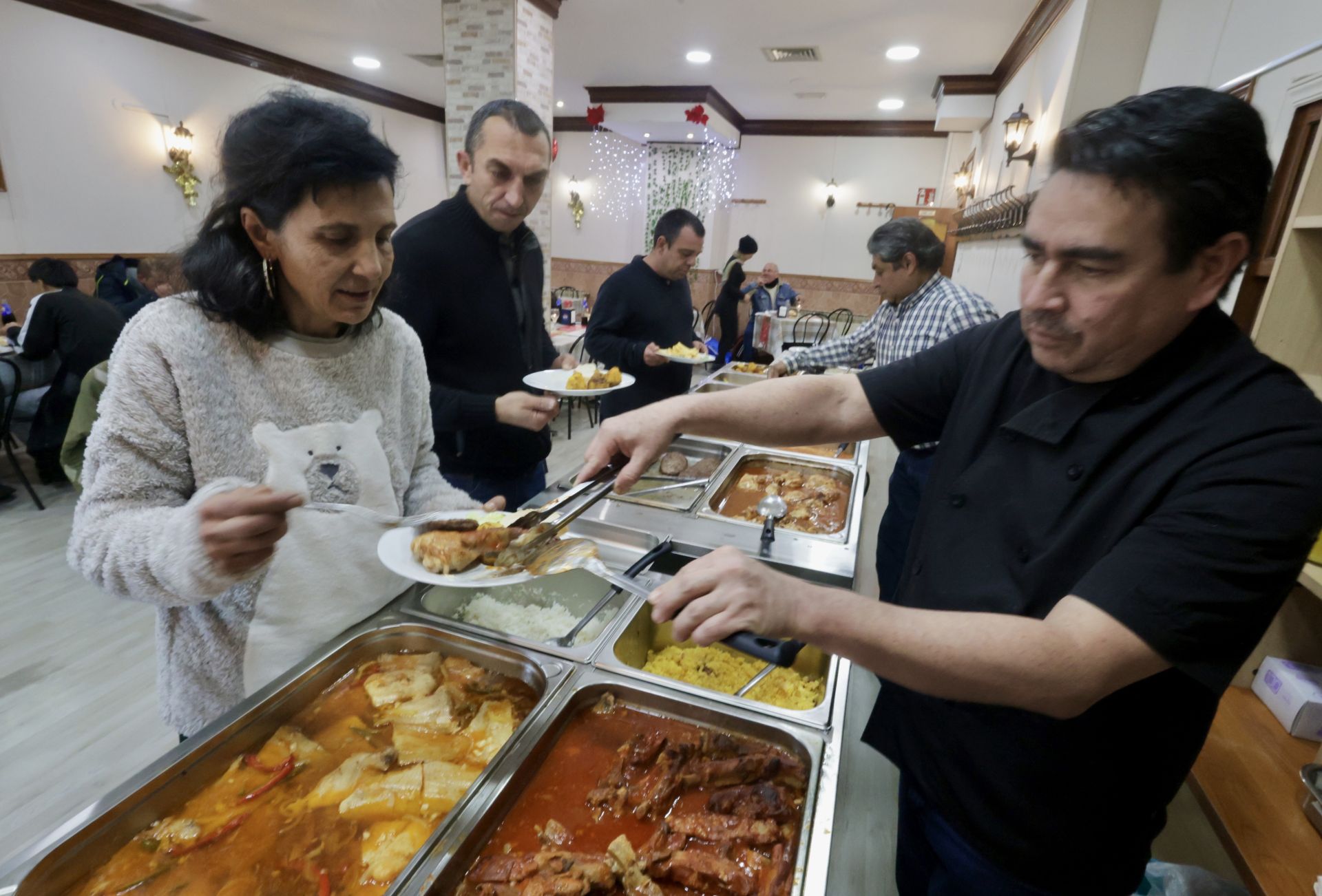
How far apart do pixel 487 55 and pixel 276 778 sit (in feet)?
18.3

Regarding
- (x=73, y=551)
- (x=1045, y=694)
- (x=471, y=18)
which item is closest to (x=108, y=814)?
(x=73, y=551)

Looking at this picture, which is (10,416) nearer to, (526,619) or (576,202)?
(526,619)

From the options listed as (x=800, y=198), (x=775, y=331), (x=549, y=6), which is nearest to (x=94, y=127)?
(x=549, y=6)

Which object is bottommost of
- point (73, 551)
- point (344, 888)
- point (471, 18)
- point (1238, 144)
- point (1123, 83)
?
point (344, 888)

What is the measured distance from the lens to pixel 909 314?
11.1 feet

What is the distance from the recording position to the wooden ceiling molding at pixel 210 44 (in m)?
6.67

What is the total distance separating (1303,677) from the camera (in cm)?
183

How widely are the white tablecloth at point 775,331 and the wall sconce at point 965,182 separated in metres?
2.67

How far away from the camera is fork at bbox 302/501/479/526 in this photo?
1266 millimetres

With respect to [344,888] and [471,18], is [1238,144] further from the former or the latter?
[471,18]

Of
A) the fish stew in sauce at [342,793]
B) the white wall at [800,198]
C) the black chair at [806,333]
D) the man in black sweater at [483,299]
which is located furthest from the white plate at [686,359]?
the white wall at [800,198]

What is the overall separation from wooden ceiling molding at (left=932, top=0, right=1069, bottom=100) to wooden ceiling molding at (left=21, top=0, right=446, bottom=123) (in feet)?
13.9

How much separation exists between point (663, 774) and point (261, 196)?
139 cm

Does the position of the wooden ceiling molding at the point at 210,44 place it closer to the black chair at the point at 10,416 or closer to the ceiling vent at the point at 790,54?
the ceiling vent at the point at 790,54
